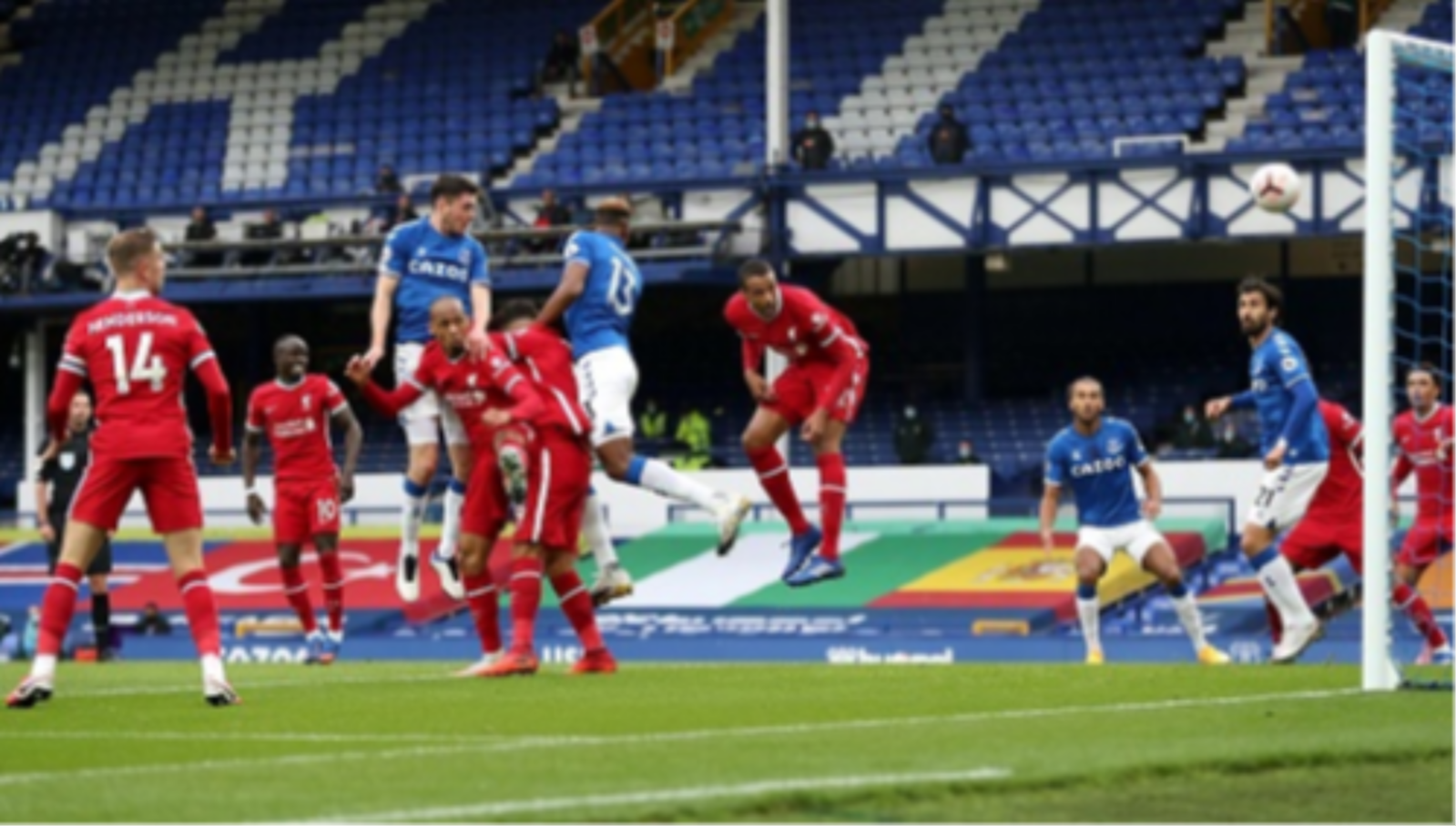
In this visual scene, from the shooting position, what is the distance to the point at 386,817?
7.70 meters

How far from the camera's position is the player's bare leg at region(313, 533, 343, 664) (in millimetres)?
20234

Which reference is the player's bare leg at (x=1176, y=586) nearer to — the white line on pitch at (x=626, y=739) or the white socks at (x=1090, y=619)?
the white socks at (x=1090, y=619)

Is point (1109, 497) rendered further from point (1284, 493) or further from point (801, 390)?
point (801, 390)

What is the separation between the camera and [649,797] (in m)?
8.16

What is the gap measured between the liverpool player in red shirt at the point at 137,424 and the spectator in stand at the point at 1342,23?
2931 centimetres

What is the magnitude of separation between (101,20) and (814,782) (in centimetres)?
4148

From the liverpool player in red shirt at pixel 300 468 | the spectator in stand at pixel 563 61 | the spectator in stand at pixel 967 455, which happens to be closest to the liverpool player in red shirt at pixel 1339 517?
the liverpool player in red shirt at pixel 300 468

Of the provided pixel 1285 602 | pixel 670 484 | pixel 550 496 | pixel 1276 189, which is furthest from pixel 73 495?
pixel 1285 602

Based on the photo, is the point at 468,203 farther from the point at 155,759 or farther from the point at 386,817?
the point at 386,817

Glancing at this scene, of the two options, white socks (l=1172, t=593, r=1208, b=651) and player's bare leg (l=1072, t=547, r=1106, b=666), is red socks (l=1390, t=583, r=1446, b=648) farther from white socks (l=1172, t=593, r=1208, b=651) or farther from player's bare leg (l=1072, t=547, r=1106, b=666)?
player's bare leg (l=1072, t=547, r=1106, b=666)

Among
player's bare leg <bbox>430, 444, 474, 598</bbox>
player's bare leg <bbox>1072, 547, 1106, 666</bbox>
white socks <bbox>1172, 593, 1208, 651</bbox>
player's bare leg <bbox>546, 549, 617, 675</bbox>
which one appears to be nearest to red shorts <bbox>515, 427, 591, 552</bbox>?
player's bare leg <bbox>546, 549, 617, 675</bbox>

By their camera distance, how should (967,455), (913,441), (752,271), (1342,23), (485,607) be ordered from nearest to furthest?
(485,607) < (752,271) < (967,455) < (913,441) < (1342,23)

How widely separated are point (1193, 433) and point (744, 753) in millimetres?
26333

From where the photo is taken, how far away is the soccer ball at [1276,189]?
18984mm
